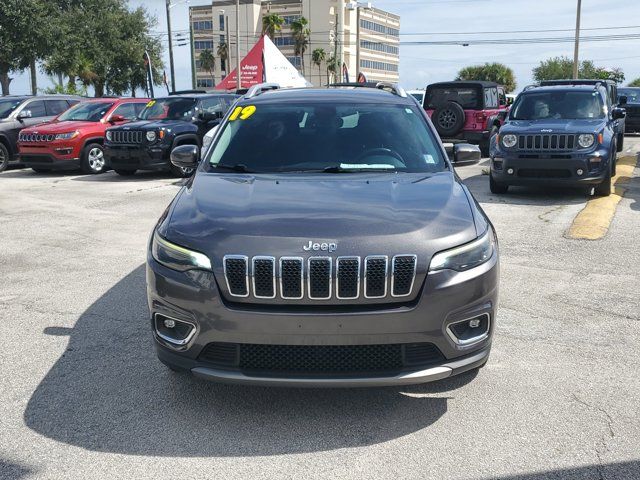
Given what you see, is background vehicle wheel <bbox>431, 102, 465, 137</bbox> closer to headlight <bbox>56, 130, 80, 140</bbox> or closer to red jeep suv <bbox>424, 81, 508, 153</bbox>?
red jeep suv <bbox>424, 81, 508, 153</bbox>

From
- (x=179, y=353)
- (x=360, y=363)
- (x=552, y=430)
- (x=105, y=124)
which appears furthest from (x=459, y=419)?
(x=105, y=124)

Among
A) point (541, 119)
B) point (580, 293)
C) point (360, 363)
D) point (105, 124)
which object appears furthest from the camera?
point (105, 124)

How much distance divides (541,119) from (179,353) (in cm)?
955

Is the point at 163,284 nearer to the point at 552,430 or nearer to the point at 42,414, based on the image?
the point at 42,414

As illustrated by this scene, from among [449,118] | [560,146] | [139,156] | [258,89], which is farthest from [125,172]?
[258,89]

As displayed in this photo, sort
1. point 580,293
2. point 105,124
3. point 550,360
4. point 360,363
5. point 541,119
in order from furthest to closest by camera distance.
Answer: point 105,124, point 541,119, point 580,293, point 550,360, point 360,363

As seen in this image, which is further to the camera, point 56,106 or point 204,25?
point 204,25

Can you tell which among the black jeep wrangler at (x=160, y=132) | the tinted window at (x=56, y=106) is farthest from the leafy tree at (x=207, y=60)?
the black jeep wrangler at (x=160, y=132)

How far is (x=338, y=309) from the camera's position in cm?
322

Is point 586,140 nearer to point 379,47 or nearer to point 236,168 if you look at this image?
point 236,168

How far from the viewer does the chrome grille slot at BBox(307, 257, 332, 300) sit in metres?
3.19

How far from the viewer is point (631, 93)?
1061 inches

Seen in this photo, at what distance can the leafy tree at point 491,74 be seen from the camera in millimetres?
99625

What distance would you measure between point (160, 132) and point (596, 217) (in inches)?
353
